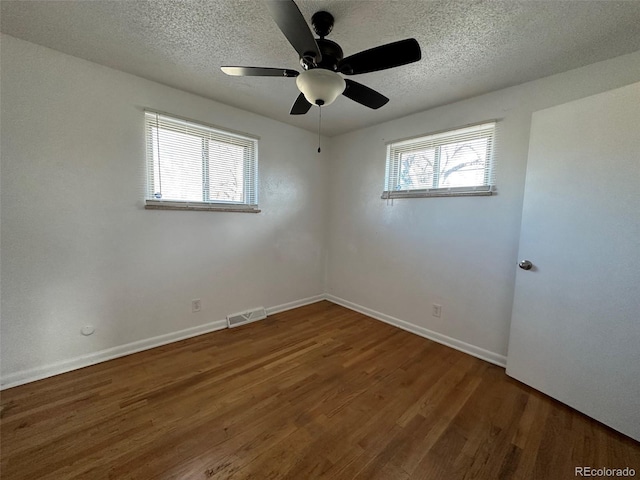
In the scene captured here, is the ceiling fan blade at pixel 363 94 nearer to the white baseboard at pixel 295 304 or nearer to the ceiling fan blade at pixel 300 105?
the ceiling fan blade at pixel 300 105

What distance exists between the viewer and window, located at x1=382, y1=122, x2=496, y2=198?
2285 millimetres

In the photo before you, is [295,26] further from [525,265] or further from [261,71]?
[525,265]

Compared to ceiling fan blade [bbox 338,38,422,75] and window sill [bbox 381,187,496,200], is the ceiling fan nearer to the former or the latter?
ceiling fan blade [bbox 338,38,422,75]

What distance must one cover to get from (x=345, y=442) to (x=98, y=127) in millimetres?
2912

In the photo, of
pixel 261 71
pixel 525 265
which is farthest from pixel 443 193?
pixel 261 71

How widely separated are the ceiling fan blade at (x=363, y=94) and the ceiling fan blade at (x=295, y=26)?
1.32 feet

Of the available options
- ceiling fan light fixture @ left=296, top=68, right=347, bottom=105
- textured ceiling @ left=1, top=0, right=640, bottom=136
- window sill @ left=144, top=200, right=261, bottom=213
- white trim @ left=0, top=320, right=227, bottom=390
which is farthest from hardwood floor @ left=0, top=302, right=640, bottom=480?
textured ceiling @ left=1, top=0, right=640, bottom=136

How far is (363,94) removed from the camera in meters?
1.64

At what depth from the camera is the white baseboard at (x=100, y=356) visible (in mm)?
1773

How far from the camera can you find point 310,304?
3.62m

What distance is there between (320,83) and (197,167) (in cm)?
174

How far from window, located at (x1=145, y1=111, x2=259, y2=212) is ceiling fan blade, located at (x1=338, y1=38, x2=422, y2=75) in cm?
177

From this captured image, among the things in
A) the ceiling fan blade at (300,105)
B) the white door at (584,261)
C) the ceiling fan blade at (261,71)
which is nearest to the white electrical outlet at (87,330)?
the ceiling fan blade at (261,71)

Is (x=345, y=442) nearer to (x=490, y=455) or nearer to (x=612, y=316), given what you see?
(x=490, y=455)
